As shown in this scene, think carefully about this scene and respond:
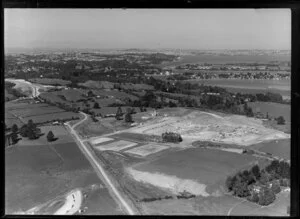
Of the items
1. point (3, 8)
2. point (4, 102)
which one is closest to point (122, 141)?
point (4, 102)

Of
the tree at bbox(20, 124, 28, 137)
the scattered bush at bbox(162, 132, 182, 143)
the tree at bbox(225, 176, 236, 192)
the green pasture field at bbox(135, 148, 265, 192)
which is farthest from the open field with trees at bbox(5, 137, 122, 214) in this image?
the tree at bbox(225, 176, 236, 192)

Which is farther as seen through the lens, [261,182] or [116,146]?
[116,146]

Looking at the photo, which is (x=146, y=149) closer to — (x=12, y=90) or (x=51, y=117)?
(x=51, y=117)

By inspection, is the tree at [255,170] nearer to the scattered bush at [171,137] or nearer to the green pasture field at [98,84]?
the scattered bush at [171,137]

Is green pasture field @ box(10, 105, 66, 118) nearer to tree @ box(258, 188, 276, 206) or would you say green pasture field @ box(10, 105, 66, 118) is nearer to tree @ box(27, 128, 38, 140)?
tree @ box(27, 128, 38, 140)

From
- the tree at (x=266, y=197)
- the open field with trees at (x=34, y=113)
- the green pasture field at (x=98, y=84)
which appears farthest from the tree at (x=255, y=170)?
the open field with trees at (x=34, y=113)

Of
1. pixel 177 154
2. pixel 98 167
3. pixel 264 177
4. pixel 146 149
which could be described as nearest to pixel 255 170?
pixel 264 177

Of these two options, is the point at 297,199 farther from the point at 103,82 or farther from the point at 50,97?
the point at 50,97
